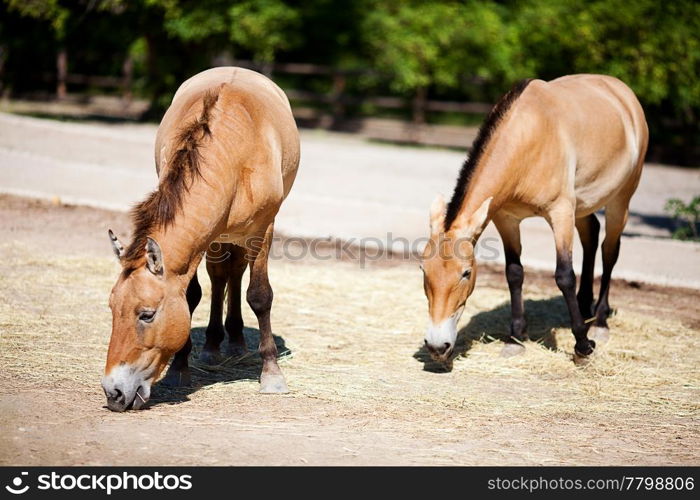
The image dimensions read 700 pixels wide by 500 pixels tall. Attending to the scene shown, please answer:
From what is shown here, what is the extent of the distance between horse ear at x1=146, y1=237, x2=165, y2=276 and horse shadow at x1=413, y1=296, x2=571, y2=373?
2.26 metres

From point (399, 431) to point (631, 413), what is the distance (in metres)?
1.54

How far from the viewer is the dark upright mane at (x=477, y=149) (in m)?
5.63

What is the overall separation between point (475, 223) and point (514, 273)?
1116mm

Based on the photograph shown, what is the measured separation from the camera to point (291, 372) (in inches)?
221

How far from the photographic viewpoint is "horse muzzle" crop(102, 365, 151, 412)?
4336 mm

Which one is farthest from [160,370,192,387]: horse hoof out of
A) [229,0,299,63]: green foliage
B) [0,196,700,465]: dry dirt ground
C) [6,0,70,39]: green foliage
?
[229,0,299,63]: green foliage

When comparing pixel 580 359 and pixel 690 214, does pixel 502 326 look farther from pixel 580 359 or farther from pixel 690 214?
pixel 690 214

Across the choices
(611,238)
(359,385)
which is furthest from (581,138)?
(359,385)

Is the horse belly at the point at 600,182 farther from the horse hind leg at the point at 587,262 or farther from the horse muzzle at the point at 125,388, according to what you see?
the horse muzzle at the point at 125,388

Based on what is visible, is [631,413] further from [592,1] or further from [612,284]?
[592,1]

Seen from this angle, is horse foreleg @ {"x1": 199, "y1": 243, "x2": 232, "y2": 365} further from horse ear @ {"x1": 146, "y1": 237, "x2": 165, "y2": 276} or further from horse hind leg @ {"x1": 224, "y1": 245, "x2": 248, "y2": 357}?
horse ear @ {"x1": 146, "y1": 237, "x2": 165, "y2": 276}

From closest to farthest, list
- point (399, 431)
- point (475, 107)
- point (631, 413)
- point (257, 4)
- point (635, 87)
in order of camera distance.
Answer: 1. point (399, 431)
2. point (631, 413)
3. point (635, 87)
4. point (257, 4)
5. point (475, 107)

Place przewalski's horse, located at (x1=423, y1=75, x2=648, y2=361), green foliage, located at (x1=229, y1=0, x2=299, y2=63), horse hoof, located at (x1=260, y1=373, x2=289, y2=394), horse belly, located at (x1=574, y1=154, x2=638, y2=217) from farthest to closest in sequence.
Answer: green foliage, located at (x1=229, y1=0, x2=299, y2=63) → horse belly, located at (x1=574, y1=154, x2=638, y2=217) → przewalski's horse, located at (x1=423, y1=75, x2=648, y2=361) → horse hoof, located at (x1=260, y1=373, x2=289, y2=394)
